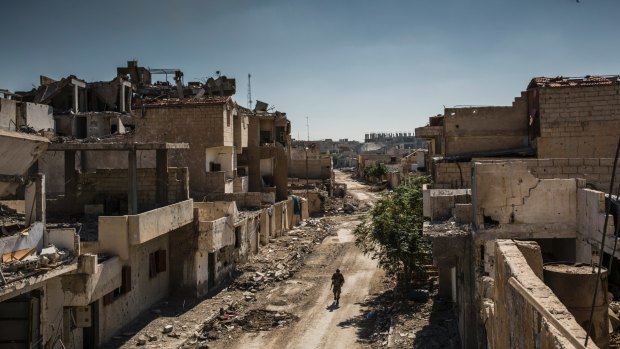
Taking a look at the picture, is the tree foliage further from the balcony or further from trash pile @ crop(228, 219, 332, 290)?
the balcony

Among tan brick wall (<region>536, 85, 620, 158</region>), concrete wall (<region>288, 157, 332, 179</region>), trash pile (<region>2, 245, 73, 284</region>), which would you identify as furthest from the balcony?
concrete wall (<region>288, 157, 332, 179</region>)

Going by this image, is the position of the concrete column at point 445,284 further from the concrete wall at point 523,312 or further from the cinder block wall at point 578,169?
the concrete wall at point 523,312

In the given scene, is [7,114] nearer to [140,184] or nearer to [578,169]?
[140,184]

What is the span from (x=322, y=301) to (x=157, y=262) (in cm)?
584

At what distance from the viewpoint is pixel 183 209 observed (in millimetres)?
17828

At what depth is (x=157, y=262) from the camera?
58.3 feet

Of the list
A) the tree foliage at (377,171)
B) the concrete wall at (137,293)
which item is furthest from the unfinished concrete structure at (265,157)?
the tree foliage at (377,171)

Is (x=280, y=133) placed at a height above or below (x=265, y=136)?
above

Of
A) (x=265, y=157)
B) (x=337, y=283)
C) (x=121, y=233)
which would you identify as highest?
(x=265, y=157)

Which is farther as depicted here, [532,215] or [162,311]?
[162,311]

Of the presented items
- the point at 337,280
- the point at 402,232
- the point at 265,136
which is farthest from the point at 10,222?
the point at 265,136

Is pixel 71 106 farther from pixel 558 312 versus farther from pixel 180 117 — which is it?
pixel 558 312

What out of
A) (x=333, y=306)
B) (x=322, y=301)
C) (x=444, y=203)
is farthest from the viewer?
(x=322, y=301)

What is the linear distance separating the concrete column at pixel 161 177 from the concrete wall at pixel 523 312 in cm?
1410
